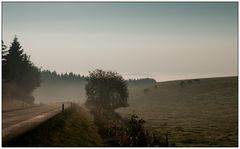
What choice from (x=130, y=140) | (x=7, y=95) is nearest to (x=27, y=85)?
(x=7, y=95)

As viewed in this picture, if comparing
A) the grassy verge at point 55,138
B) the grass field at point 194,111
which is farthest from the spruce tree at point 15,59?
the grassy verge at point 55,138

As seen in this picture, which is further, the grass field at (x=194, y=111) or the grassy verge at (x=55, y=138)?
the grass field at (x=194, y=111)

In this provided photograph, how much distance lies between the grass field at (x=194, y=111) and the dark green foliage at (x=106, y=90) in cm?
648

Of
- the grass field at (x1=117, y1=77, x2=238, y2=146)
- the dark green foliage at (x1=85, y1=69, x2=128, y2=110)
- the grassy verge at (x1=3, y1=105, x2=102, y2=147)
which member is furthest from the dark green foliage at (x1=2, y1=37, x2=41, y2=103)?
the grassy verge at (x1=3, y1=105, x2=102, y2=147)

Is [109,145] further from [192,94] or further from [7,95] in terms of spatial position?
[192,94]

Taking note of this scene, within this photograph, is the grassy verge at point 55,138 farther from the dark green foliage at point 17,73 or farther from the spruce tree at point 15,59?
the spruce tree at point 15,59

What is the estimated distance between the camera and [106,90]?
6044 centimetres

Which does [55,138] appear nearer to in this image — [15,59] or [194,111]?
[15,59]

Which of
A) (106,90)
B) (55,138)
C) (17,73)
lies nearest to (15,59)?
(17,73)

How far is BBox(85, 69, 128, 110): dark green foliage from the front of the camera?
60188 millimetres

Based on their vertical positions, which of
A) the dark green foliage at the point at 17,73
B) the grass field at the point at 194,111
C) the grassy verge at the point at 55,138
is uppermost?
the dark green foliage at the point at 17,73

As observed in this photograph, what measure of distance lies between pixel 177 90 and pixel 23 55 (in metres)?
63.8

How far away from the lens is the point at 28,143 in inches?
802

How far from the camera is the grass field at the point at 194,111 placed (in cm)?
3725
